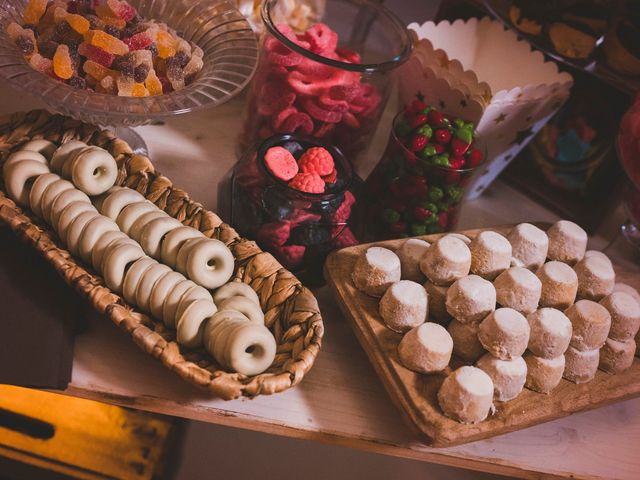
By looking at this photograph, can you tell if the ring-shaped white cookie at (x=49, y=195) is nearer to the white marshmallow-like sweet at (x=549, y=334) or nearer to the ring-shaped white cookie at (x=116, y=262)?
the ring-shaped white cookie at (x=116, y=262)

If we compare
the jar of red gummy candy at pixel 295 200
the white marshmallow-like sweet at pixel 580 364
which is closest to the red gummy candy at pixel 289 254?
the jar of red gummy candy at pixel 295 200

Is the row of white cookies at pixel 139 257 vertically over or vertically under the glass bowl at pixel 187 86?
under

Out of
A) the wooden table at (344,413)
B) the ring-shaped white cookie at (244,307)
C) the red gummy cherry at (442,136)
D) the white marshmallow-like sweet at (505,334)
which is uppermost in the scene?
the red gummy cherry at (442,136)

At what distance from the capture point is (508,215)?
105cm

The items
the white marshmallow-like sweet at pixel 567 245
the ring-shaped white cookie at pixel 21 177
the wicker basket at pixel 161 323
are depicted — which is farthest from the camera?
the white marshmallow-like sweet at pixel 567 245

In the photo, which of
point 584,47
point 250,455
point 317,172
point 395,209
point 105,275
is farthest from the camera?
point 250,455

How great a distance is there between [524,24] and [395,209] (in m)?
0.39

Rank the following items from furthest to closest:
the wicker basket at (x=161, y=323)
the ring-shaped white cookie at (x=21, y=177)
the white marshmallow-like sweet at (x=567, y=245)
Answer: the white marshmallow-like sweet at (x=567, y=245) < the ring-shaped white cookie at (x=21, y=177) < the wicker basket at (x=161, y=323)

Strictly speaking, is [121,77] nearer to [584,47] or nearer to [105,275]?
[105,275]

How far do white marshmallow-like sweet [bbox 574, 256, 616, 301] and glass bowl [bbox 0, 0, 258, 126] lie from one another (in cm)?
46

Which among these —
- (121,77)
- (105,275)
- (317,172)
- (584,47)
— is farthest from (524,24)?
(105,275)

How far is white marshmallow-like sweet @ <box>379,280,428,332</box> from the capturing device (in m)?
0.70

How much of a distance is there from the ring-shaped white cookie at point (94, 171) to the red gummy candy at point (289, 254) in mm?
202

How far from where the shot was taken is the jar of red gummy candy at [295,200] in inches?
29.5
